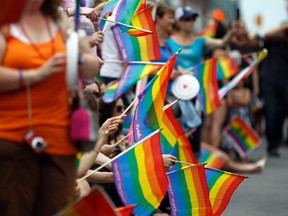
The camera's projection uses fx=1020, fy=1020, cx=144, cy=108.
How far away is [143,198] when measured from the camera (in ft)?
19.9

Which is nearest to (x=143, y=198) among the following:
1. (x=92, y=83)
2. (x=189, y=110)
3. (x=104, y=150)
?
(x=104, y=150)

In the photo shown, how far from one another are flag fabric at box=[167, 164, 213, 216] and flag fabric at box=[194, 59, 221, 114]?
3.34m

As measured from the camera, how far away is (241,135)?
1224 centimetres

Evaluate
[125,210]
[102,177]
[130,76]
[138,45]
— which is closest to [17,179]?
[125,210]

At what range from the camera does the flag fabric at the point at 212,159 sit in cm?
1068

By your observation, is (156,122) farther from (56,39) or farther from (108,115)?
(56,39)

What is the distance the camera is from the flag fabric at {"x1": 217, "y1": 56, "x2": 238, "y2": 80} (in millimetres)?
11312

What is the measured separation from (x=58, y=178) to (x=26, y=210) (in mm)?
210

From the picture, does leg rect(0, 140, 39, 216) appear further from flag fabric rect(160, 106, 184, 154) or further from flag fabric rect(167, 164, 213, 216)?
flag fabric rect(160, 106, 184, 154)

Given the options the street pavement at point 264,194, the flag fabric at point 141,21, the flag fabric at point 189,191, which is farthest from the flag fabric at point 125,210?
the street pavement at point 264,194

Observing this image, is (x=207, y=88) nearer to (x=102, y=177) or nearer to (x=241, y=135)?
(x=241, y=135)

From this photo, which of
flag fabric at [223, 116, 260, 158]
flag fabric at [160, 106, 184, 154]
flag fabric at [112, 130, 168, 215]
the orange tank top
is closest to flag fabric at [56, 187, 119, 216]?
the orange tank top

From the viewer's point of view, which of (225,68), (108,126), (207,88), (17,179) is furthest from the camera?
(225,68)

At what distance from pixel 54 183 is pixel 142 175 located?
1.26 meters
